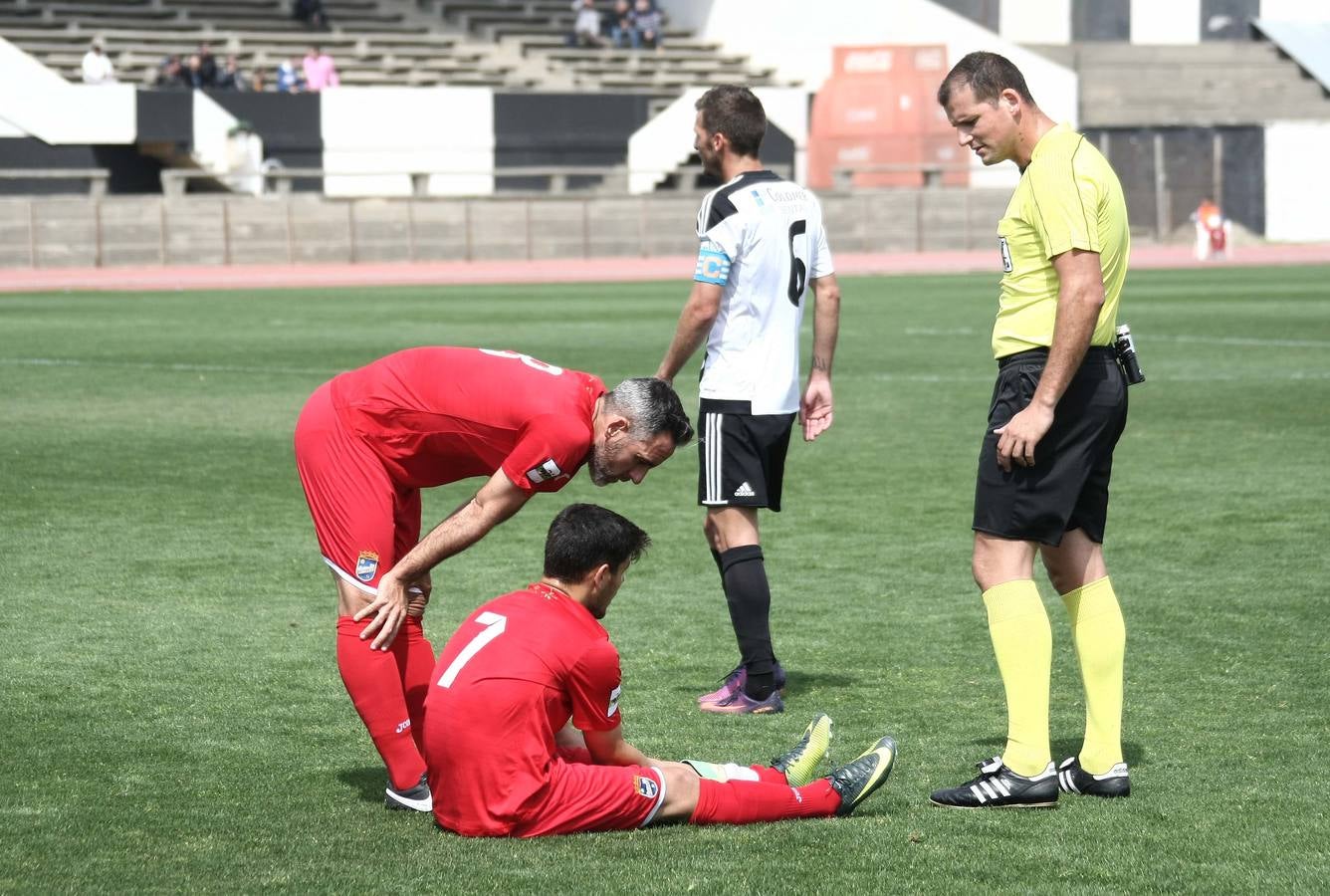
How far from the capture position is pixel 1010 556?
16.9 feet

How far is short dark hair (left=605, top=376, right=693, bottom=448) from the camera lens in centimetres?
468

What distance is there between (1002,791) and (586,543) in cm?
132

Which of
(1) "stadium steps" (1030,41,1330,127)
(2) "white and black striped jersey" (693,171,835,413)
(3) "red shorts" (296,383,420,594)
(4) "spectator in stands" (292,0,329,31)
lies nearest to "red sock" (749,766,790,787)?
(3) "red shorts" (296,383,420,594)

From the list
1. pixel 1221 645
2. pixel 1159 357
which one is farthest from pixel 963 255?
pixel 1221 645

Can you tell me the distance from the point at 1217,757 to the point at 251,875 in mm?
2831

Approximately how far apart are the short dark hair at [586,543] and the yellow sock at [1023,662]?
104cm

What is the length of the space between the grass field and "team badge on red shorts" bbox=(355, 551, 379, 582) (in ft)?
2.13

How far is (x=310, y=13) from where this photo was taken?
4812cm

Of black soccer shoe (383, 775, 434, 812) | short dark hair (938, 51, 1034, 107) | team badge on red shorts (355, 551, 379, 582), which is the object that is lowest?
black soccer shoe (383, 775, 434, 812)

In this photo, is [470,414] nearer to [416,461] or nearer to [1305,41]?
[416,461]

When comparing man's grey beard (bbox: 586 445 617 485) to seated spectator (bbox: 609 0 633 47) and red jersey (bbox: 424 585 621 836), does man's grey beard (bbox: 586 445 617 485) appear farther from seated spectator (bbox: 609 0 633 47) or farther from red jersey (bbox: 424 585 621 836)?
seated spectator (bbox: 609 0 633 47)

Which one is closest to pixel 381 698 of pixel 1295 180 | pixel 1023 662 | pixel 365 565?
pixel 365 565

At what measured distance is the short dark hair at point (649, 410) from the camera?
4.68 meters

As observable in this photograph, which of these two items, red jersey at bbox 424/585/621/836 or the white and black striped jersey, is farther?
the white and black striped jersey
